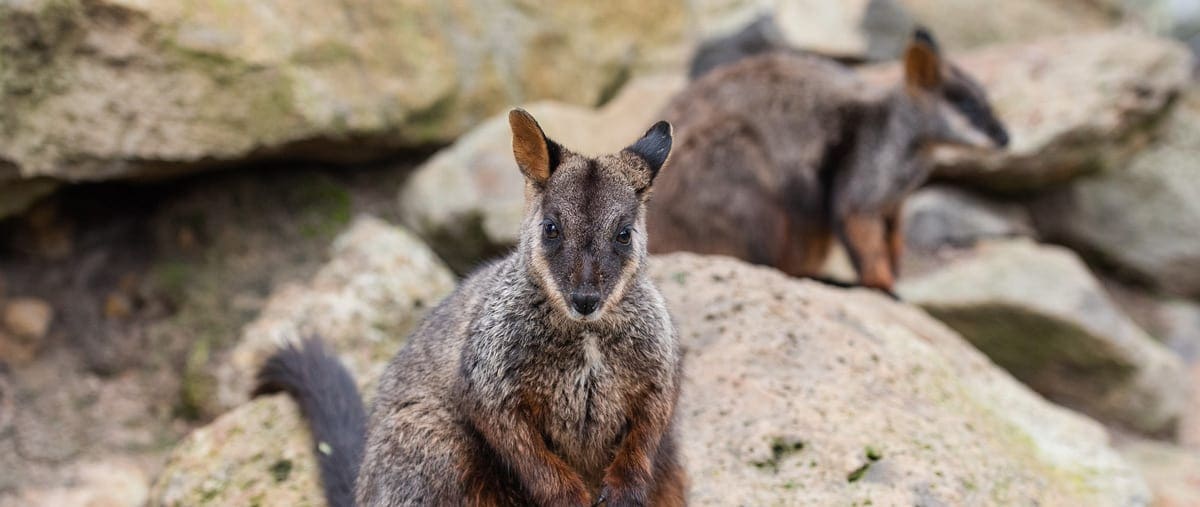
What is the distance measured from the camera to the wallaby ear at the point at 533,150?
4.11 meters

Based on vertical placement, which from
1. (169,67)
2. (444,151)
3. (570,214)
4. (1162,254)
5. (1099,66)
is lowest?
(1162,254)

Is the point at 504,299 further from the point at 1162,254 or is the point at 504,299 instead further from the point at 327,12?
the point at 1162,254

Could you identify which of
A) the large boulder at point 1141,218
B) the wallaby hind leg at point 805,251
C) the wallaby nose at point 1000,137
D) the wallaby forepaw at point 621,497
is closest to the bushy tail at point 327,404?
the wallaby forepaw at point 621,497

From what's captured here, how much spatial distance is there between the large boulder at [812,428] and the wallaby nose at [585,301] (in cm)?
145

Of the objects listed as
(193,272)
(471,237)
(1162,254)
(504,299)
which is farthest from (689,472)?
(1162,254)

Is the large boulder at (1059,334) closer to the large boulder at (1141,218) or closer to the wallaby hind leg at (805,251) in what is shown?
the wallaby hind leg at (805,251)

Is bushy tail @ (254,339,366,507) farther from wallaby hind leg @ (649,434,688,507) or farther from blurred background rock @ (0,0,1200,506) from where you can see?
wallaby hind leg @ (649,434,688,507)

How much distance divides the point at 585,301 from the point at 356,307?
12.0 ft

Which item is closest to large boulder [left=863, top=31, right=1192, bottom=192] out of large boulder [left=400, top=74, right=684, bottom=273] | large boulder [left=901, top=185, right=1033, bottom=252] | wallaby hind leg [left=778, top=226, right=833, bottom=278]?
large boulder [left=901, top=185, right=1033, bottom=252]

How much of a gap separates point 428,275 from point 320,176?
6.37ft

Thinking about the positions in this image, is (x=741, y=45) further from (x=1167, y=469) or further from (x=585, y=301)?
(x=585, y=301)

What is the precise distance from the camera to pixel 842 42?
11375 millimetres

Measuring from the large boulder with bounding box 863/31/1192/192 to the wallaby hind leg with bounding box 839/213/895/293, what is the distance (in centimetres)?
247

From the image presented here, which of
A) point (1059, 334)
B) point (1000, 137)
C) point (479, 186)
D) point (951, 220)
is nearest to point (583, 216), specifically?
point (479, 186)
